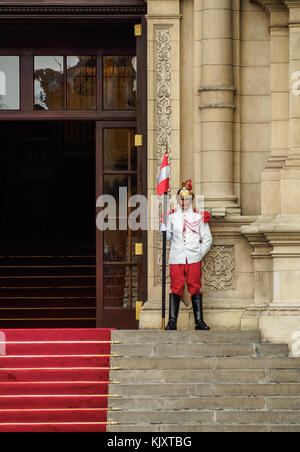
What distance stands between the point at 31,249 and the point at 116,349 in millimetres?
12379

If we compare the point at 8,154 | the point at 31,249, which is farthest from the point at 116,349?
the point at 8,154

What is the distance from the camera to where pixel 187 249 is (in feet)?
42.0

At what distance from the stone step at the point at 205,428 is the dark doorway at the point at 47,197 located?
30.9ft

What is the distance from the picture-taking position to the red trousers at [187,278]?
12805mm

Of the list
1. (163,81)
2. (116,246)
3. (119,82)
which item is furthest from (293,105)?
(116,246)

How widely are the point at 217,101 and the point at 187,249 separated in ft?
6.32

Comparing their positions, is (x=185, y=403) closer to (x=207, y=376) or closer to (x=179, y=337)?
(x=207, y=376)

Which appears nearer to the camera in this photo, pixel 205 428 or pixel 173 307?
pixel 205 428

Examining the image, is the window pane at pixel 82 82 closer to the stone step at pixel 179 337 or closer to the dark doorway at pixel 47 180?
the stone step at pixel 179 337

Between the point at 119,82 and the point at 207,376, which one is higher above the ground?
the point at 119,82

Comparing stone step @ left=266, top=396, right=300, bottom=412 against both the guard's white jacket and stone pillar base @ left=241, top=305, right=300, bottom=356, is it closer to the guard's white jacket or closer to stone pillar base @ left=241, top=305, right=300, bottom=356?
stone pillar base @ left=241, top=305, right=300, bottom=356

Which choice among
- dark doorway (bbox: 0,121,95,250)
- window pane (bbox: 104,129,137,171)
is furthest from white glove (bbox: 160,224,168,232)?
dark doorway (bbox: 0,121,95,250)

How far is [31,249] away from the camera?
24438 mm

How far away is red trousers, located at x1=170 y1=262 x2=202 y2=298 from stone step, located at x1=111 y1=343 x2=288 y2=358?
791mm
